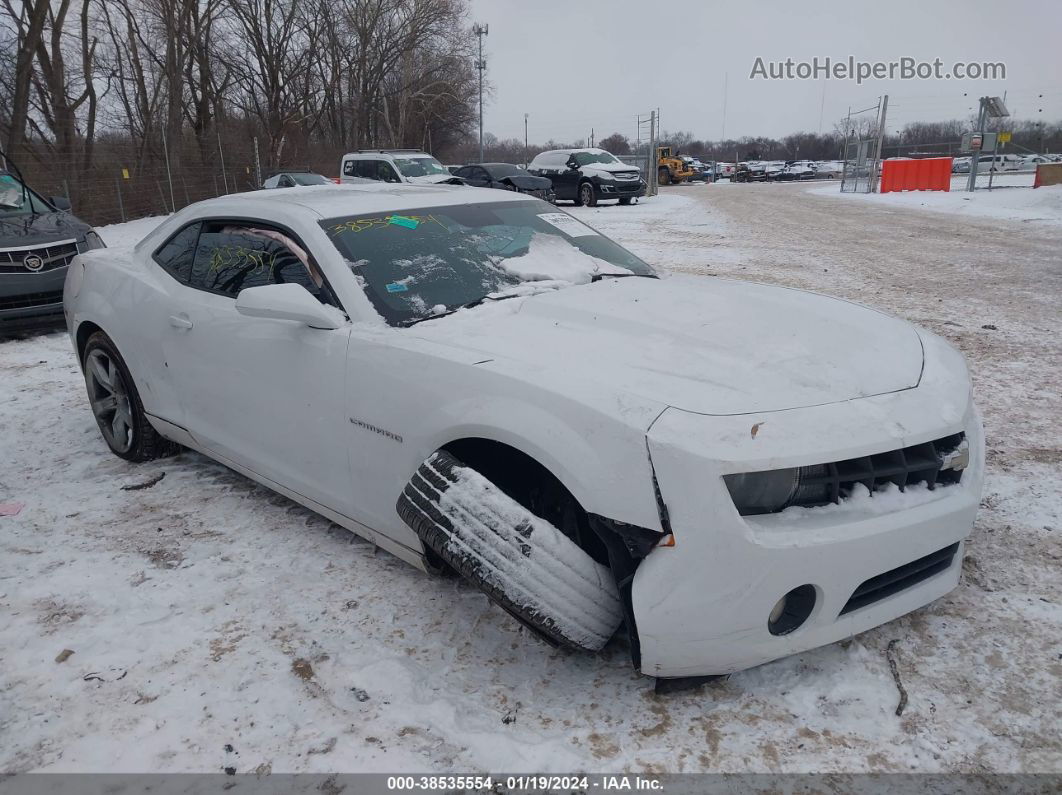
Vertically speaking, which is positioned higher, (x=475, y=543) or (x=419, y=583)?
(x=475, y=543)

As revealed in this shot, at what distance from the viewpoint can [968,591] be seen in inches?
103

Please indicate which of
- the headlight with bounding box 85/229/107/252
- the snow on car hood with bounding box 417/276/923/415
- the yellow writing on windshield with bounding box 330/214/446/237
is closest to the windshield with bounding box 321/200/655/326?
the yellow writing on windshield with bounding box 330/214/446/237

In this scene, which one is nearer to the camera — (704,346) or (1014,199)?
(704,346)

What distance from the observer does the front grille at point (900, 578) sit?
2.09 meters

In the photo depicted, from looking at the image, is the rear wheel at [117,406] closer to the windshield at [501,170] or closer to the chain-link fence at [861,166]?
the windshield at [501,170]

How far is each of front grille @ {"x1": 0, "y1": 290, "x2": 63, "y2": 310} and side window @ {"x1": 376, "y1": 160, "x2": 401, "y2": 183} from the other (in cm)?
1219

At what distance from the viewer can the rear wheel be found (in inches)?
156

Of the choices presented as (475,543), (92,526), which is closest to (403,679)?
(475,543)

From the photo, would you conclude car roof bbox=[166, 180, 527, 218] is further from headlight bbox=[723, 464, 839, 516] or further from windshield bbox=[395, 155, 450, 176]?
windshield bbox=[395, 155, 450, 176]

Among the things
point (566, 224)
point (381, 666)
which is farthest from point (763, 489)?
point (566, 224)

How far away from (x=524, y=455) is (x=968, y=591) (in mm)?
1666

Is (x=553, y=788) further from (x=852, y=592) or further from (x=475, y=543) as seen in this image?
(x=852, y=592)

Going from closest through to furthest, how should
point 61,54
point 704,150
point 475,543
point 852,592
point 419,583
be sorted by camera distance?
point 852,592 → point 475,543 → point 419,583 → point 61,54 → point 704,150

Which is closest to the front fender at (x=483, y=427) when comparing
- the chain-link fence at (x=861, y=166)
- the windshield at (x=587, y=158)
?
the windshield at (x=587, y=158)
